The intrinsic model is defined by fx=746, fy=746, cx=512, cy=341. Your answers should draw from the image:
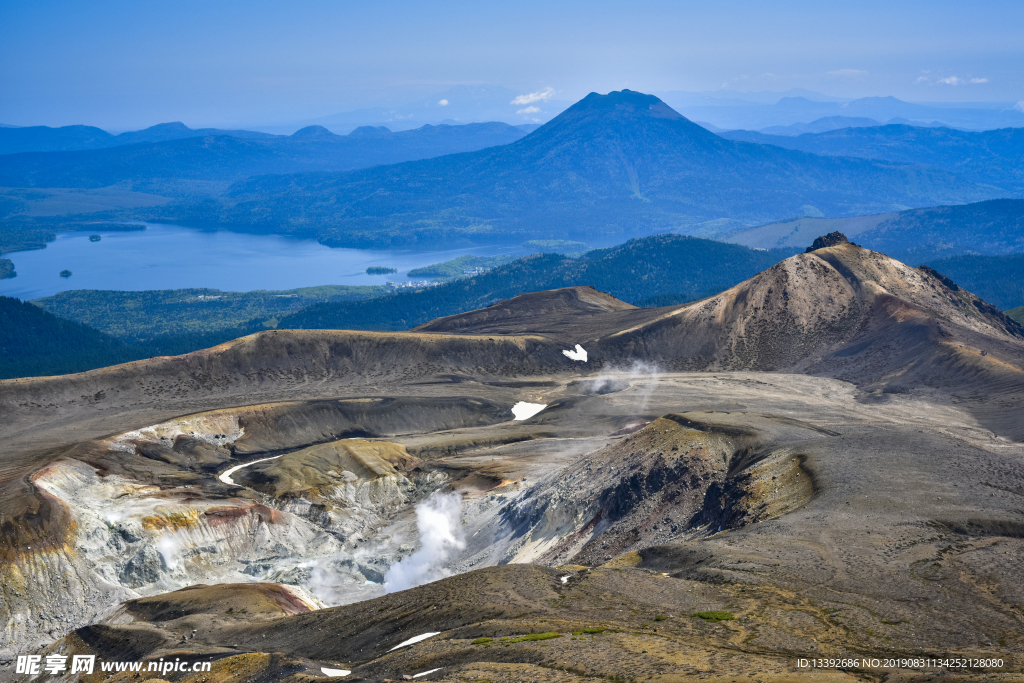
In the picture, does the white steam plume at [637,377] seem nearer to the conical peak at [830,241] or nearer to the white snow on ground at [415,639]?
the conical peak at [830,241]

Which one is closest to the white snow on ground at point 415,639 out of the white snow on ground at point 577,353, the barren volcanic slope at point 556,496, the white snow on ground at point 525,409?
the barren volcanic slope at point 556,496

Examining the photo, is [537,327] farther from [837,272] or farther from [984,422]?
[984,422]

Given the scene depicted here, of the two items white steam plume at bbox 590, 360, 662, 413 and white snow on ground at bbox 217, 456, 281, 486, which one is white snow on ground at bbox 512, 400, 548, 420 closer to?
white steam plume at bbox 590, 360, 662, 413

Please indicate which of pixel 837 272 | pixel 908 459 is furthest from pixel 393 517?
pixel 837 272

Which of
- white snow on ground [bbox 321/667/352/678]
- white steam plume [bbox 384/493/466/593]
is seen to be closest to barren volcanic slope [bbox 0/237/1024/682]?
white steam plume [bbox 384/493/466/593]

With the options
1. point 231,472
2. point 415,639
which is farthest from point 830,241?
point 415,639
